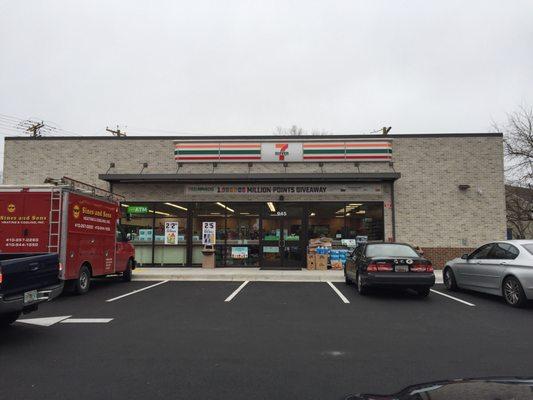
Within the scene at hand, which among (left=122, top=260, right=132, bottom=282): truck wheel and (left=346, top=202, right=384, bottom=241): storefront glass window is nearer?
(left=122, top=260, right=132, bottom=282): truck wheel

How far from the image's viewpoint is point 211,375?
15.6ft

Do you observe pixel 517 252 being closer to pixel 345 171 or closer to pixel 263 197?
pixel 345 171

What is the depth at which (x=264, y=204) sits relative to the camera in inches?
716

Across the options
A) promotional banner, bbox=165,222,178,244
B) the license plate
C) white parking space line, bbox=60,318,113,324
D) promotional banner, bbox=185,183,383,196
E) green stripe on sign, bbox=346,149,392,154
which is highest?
green stripe on sign, bbox=346,149,392,154

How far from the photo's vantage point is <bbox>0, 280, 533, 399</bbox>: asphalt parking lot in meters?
4.45

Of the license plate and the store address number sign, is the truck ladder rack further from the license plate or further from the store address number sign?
the store address number sign

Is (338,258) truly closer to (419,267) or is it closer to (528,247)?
(419,267)

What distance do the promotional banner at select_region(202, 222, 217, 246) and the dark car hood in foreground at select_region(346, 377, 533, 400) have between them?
1586 centimetres

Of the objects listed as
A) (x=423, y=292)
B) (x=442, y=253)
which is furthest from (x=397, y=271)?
(x=442, y=253)

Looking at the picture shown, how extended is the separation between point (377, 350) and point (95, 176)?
52.9 feet

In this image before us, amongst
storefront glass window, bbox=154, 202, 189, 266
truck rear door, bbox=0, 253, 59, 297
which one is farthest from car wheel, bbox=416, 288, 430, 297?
storefront glass window, bbox=154, 202, 189, 266

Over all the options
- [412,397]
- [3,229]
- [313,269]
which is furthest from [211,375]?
[313,269]

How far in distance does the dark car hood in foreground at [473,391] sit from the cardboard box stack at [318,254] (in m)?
14.8

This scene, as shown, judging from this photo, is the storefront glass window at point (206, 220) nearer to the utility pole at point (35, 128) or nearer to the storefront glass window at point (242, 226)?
the storefront glass window at point (242, 226)
